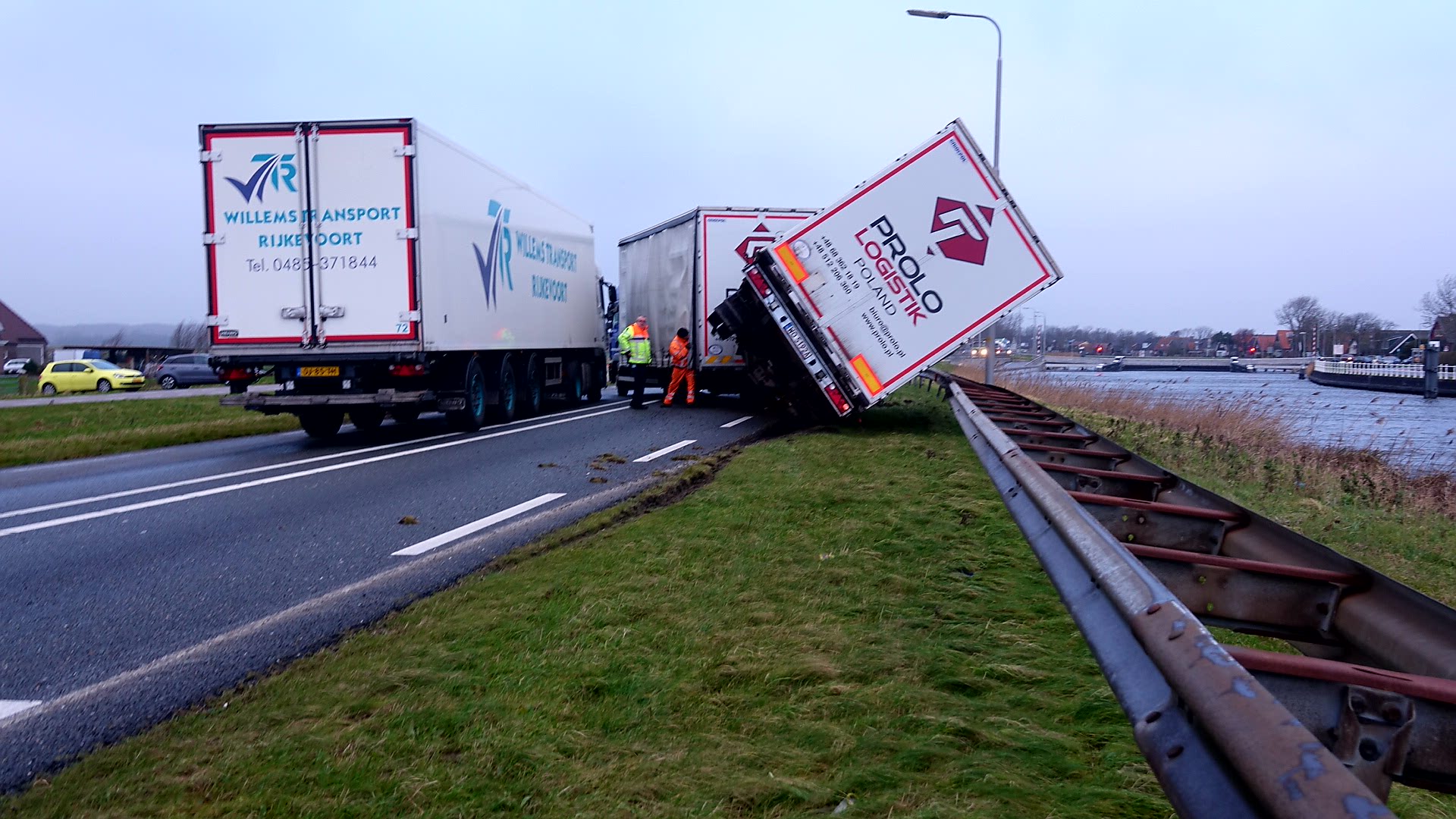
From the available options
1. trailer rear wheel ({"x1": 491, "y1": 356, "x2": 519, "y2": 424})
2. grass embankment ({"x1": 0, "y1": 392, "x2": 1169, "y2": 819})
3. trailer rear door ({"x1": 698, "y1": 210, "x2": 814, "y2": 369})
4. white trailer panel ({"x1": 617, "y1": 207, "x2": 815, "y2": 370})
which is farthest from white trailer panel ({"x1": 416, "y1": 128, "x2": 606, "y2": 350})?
grass embankment ({"x1": 0, "y1": 392, "x2": 1169, "y2": 819})

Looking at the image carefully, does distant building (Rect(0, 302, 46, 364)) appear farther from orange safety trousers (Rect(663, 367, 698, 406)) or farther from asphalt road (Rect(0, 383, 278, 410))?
orange safety trousers (Rect(663, 367, 698, 406))

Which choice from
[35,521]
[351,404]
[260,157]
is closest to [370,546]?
[35,521]

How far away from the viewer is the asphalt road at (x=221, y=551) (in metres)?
3.98

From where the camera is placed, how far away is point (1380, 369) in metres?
36.4

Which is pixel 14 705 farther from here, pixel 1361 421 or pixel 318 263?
pixel 1361 421

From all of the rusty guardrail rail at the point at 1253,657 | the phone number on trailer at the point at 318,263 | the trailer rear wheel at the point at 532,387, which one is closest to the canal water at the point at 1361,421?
the rusty guardrail rail at the point at 1253,657

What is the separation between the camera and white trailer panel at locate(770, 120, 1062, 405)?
13.4 metres

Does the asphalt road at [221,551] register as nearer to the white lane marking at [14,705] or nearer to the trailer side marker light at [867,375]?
the white lane marking at [14,705]

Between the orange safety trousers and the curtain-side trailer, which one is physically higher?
the curtain-side trailer

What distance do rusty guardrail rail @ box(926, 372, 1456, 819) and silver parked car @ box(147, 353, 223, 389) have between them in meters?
53.8

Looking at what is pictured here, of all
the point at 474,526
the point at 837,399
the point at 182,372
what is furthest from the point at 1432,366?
the point at 182,372

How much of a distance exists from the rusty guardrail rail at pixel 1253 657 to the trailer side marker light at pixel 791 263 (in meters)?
9.88

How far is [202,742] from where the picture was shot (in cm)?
321

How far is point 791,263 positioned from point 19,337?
321 ft
